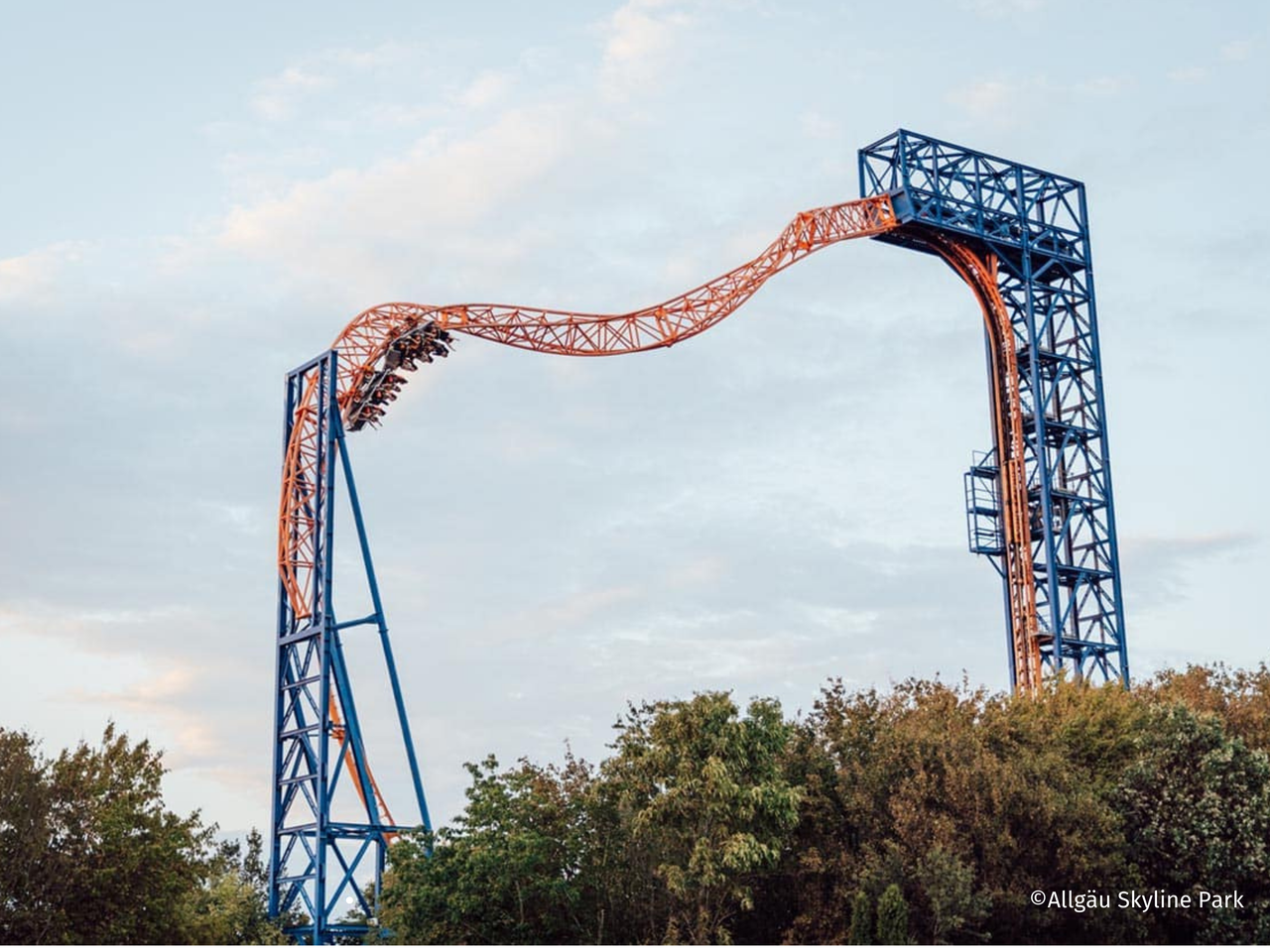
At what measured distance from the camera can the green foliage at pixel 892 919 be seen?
30.2 meters

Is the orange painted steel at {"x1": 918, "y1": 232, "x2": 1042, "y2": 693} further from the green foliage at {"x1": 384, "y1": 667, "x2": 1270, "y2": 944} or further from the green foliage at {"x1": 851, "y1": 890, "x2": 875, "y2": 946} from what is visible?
the green foliage at {"x1": 851, "y1": 890, "x2": 875, "y2": 946}

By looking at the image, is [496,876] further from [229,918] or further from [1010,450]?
[1010,450]

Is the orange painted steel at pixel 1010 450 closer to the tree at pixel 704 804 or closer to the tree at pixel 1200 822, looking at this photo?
the tree at pixel 1200 822

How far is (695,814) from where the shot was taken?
1248 inches

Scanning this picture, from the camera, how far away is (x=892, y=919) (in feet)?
99.6

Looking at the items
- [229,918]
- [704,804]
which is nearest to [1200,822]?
[704,804]

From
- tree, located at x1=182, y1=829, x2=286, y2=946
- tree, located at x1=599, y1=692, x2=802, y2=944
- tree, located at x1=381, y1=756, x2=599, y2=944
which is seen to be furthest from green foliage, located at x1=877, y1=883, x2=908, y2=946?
tree, located at x1=182, y1=829, x2=286, y2=946

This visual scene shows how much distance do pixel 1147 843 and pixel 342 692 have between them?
16.7 m

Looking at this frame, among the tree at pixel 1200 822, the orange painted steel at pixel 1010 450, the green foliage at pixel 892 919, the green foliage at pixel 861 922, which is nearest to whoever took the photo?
the green foliage at pixel 892 919

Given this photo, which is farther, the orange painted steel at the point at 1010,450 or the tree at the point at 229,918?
the orange painted steel at the point at 1010,450

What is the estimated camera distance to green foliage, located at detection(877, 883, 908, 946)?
99.1 feet

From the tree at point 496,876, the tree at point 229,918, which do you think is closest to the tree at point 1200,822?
the tree at point 496,876

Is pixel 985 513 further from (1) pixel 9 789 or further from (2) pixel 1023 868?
(1) pixel 9 789

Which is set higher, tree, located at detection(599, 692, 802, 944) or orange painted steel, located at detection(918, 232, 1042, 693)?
orange painted steel, located at detection(918, 232, 1042, 693)
